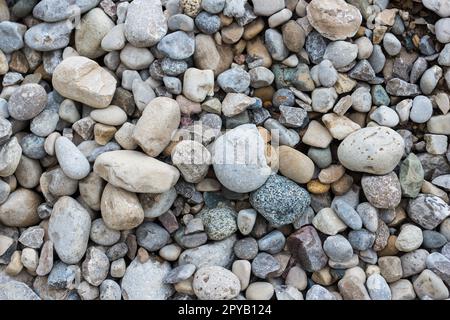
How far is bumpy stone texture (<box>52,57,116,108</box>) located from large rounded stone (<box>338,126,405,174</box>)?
0.58 meters

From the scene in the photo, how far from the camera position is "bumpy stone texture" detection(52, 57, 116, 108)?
48.4 inches

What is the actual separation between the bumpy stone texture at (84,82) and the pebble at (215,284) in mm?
468

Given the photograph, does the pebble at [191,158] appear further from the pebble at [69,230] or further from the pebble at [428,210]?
the pebble at [428,210]

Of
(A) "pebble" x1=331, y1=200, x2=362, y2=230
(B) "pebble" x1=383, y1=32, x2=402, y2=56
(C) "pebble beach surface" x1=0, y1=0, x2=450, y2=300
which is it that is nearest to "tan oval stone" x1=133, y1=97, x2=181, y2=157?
(C) "pebble beach surface" x1=0, y1=0, x2=450, y2=300

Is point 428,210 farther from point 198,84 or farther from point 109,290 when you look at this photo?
point 109,290

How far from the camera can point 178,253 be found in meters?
1.24

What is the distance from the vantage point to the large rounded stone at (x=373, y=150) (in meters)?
1.21

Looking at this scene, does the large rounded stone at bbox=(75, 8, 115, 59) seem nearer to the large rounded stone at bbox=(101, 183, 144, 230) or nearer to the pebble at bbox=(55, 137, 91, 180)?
the pebble at bbox=(55, 137, 91, 180)

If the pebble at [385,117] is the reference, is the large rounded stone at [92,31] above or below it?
above

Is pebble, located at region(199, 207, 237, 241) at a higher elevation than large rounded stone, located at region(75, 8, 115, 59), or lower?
lower

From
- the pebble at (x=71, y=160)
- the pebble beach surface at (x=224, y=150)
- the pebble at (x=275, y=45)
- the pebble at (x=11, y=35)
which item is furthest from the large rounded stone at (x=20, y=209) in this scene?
the pebble at (x=275, y=45)

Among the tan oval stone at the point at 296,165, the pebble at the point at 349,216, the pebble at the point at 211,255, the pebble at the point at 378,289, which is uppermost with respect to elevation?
the tan oval stone at the point at 296,165

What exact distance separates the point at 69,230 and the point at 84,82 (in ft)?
1.14

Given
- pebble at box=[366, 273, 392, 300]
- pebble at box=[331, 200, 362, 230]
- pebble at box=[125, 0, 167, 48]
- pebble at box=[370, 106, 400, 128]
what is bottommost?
pebble at box=[366, 273, 392, 300]
